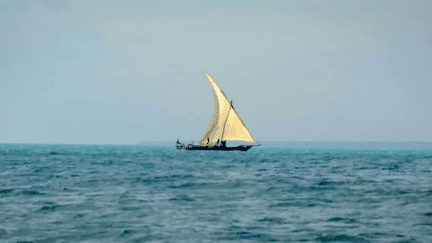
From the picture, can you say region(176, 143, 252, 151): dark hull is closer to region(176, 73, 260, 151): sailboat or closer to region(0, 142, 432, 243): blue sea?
region(176, 73, 260, 151): sailboat

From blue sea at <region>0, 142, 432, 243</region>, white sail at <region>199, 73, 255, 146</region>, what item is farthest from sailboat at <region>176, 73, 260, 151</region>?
blue sea at <region>0, 142, 432, 243</region>

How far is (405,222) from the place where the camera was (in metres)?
18.2

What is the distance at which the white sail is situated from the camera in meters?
108

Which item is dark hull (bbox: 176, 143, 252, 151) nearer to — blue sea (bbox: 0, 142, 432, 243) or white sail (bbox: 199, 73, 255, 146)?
white sail (bbox: 199, 73, 255, 146)

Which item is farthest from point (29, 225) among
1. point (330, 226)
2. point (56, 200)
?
point (330, 226)

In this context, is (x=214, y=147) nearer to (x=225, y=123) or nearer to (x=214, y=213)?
(x=225, y=123)

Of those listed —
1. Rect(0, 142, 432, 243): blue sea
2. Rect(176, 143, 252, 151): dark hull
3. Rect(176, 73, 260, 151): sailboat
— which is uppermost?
Rect(176, 73, 260, 151): sailboat

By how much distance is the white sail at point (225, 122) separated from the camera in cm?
10819

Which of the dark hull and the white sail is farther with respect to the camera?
the dark hull

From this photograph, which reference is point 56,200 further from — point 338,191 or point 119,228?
point 338,191

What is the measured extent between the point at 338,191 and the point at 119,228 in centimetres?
1596

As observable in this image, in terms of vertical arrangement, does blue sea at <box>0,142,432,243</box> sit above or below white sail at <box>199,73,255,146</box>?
below

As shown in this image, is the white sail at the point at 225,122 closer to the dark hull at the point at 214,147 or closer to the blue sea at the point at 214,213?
the dark hull at the point at 214,147

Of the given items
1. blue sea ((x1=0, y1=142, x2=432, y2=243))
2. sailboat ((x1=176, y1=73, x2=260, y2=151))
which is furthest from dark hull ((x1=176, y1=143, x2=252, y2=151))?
blue sea ((x1=0, y1=142, x2=432, y2=243))
